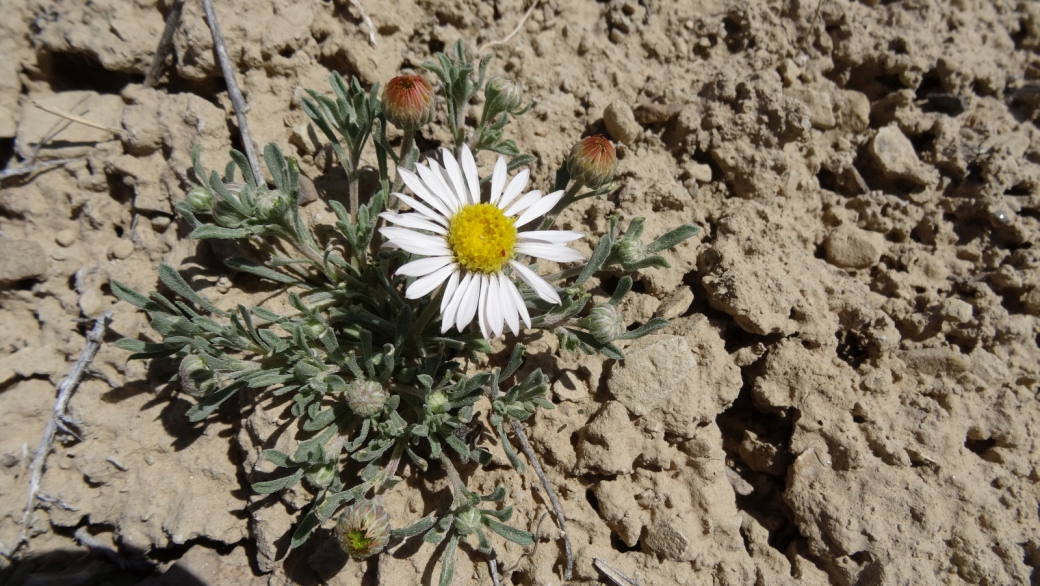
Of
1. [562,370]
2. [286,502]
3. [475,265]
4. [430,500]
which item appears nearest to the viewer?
[475,265]

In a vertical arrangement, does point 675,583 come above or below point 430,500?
below

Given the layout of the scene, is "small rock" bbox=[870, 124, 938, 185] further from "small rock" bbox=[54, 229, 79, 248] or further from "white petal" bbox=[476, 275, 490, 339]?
"small rock" bbox=[54, 229, 79, 248]

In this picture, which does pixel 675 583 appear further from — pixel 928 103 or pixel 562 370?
pixel 928 103

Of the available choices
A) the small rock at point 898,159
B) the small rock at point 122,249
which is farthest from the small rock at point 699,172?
the small rock at point 122,249

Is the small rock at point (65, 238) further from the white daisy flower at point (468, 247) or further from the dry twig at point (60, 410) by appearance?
the white daisy flower at point (468, 247)

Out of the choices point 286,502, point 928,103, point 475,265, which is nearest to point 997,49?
point 928,103

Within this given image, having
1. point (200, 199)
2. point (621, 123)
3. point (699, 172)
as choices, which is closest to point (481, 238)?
point (200, 199)
